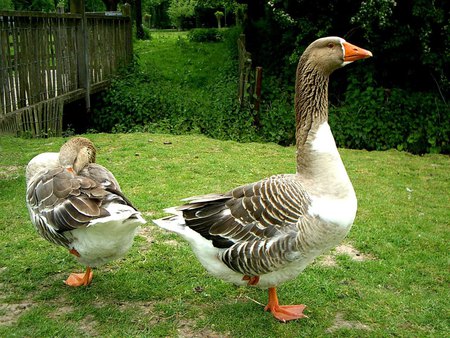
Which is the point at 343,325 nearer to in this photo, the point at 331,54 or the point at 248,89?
the point at 331,54

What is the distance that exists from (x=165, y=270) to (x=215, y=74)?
39.1 feet

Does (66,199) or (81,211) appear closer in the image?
(81,211)

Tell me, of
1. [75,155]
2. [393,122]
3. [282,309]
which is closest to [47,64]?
[75,155]

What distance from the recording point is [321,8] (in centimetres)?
1225

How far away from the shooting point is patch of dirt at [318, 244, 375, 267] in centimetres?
482

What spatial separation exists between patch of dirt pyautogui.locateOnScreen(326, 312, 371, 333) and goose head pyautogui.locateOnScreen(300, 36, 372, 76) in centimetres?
201

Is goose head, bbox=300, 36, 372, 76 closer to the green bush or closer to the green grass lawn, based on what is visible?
the green grass lawn

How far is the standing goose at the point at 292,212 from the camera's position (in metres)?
3.42

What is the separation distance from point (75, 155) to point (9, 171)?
3.38 metres

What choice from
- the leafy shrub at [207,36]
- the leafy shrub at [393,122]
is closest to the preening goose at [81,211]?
the leafy shrub at [393,122]

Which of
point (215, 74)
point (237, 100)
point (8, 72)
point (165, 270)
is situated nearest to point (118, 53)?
point (215, 74)

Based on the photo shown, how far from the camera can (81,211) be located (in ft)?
12.0

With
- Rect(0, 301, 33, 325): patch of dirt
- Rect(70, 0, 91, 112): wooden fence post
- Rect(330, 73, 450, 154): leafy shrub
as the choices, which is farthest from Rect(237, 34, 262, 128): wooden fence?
Rect(0, 301, 33, 325): patch of dirt

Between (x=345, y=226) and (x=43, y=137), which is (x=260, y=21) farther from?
(x=345, y=226)
